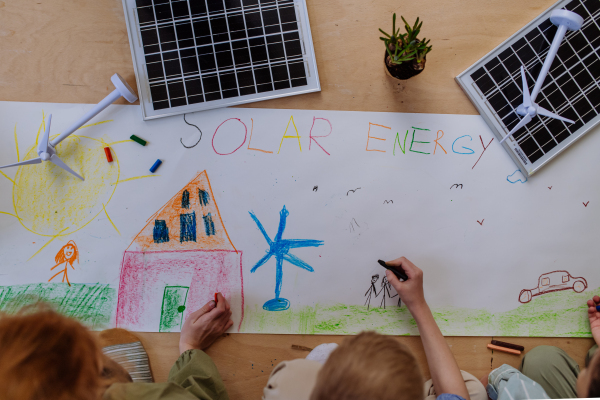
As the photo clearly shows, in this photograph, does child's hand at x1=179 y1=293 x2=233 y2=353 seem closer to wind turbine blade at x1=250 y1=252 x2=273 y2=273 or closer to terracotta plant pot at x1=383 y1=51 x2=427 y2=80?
wind turbine blade at x1=250 y1=252 x2=273 y2=273

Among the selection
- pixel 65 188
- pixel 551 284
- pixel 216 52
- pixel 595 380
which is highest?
pixel 216 52

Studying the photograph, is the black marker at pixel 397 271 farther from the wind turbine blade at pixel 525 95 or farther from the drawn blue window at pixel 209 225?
the wind turbine blade at pixel 525 95

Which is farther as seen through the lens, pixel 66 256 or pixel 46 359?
pixel 66 256

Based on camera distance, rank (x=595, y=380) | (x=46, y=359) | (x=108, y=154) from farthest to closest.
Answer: (x=108, y=154)
(x=595, y=380)
(x=46, y=359)

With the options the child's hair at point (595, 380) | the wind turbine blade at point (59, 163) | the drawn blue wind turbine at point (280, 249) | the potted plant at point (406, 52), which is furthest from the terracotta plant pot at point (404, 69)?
the wind turbine blade at point (59, 163)

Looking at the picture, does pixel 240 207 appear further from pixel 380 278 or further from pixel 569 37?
pixel 569 37

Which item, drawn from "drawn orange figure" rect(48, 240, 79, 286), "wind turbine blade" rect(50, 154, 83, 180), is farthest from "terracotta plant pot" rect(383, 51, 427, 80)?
"drawn orange figure" rect(48, 240, 79, 286)

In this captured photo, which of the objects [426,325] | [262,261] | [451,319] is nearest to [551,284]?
[451,319]

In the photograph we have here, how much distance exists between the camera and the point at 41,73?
3.89 feet

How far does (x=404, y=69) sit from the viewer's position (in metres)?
1.15

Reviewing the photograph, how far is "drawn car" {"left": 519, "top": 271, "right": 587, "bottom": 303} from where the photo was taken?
1.23 m

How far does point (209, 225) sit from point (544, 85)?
1.23 meters

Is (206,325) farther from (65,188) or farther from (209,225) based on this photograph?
(65,188)

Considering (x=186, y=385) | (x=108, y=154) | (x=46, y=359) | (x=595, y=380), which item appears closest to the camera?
(x=46, y=359)
